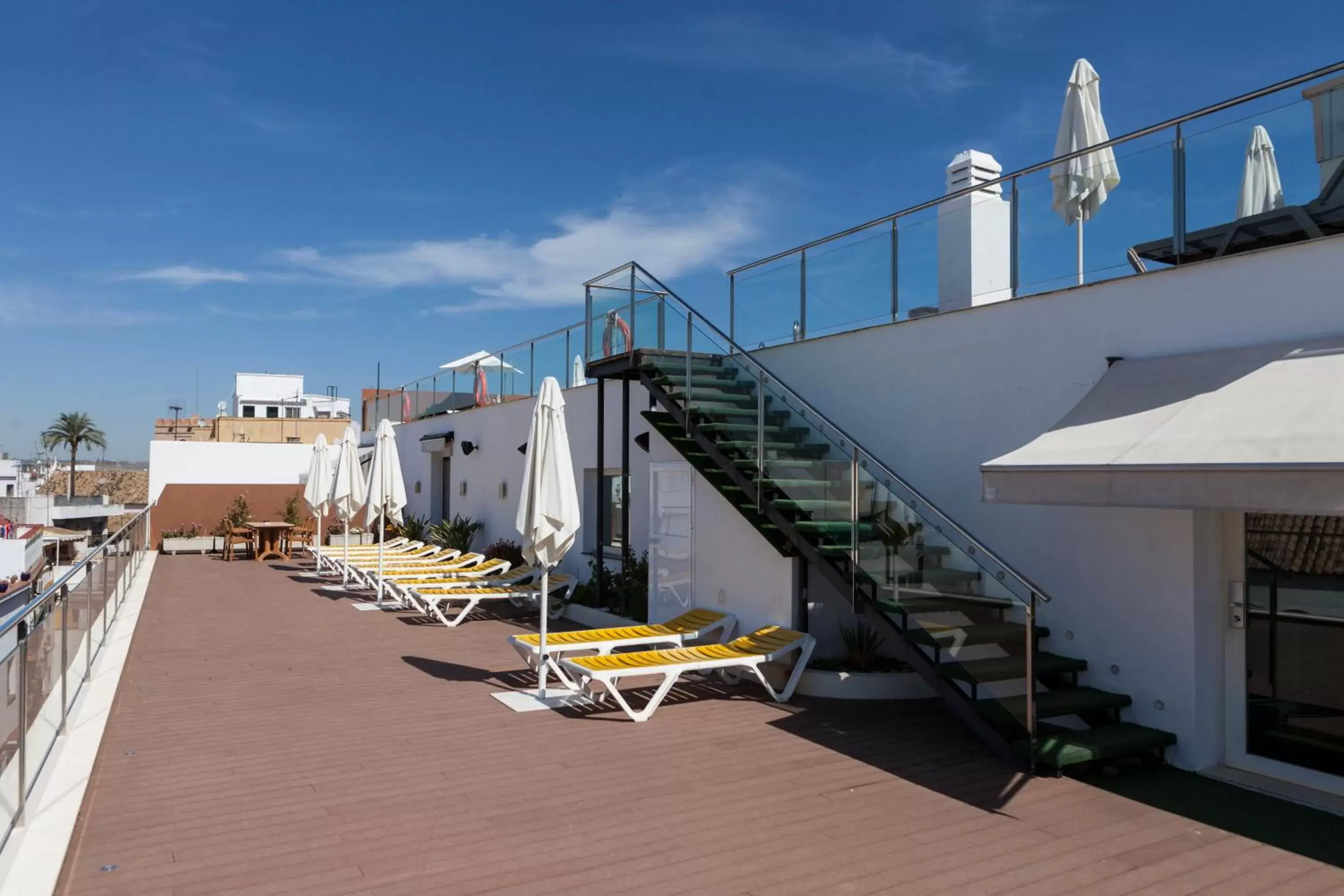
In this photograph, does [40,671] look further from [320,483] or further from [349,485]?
[320,483]

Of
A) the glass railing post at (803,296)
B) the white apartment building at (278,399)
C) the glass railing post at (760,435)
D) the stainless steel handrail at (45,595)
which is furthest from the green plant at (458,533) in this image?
the white apartment building at (278,399)

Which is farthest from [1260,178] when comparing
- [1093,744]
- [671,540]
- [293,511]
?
[293,511]

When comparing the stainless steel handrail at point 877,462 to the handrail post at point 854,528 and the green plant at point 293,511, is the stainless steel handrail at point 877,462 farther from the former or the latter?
the green plant at point 293,511

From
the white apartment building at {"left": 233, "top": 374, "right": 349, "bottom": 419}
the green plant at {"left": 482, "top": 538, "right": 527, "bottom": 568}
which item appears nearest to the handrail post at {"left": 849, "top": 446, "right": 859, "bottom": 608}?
the green plant at {"left": 482, "top": 538, "right": 527, "bottom": 568}

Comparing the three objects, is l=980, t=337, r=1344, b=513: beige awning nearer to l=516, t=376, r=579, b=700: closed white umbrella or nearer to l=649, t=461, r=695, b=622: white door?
l=516, t=376, r=579, b=700: closed white umbrella

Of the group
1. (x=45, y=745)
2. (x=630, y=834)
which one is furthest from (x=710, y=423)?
(x=45, y=745)

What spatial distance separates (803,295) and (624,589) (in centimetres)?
441

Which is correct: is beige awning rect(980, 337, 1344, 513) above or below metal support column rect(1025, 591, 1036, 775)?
above

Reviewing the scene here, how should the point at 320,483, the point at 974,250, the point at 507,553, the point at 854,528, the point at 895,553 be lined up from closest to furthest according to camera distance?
1. the point at 895,553
2. the point at 854,528
3. the point at 974,250
4. the point at 507,553
5. the point at 320,483

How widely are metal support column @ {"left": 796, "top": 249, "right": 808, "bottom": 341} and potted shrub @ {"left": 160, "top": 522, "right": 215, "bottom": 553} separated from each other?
61.5 ft

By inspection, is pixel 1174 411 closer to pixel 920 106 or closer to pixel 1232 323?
pixel 1232 323

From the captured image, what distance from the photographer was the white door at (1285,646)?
5.92 metres

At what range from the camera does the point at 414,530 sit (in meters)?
21.8

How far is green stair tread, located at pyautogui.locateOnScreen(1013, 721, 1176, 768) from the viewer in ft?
19.4
